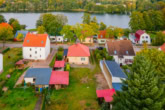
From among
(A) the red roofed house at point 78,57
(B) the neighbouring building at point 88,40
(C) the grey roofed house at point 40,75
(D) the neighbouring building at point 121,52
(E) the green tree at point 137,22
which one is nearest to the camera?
(C) the grey roofed house at point 40,75

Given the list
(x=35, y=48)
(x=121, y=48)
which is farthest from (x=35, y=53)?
(x=121, y=48)

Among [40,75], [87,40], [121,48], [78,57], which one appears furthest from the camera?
[87,40]

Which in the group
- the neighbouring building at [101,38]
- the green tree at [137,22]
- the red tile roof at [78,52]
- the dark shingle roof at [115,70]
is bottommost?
the dark shingle roof at [115,70]

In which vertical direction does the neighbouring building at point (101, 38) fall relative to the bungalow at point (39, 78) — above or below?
above

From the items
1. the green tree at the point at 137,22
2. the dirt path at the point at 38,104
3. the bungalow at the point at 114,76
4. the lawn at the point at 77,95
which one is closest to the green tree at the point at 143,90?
the lawn at the point at 77,95

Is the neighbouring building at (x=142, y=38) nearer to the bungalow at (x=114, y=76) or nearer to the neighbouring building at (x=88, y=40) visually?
the neighbouring building at (x=88, y=40)

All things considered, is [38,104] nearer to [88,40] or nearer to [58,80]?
[58,80]
